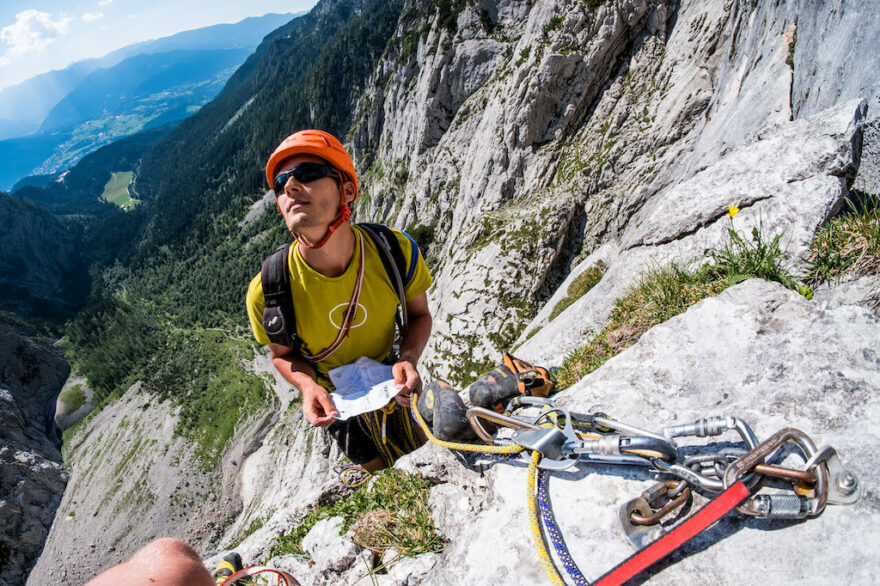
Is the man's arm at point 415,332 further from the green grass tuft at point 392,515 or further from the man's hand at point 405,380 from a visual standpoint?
the green grass tuft at point 392,515

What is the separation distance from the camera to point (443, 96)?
57750 millimetres

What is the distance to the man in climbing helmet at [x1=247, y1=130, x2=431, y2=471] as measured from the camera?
4.28 m

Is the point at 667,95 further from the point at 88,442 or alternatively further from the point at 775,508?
the point at 88,442

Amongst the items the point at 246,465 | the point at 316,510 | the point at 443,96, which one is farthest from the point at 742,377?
the point at 246,465

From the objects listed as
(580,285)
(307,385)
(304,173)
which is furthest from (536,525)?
(580,285)

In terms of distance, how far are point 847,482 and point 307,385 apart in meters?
4.55

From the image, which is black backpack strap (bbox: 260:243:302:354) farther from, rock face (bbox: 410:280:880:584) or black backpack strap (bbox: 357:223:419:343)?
rock face (bbox: 410:280:880:584)

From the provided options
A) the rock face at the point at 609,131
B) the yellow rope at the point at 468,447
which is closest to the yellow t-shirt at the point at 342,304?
the yellow rope at the point at 468,447

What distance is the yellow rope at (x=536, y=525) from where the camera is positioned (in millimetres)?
2307

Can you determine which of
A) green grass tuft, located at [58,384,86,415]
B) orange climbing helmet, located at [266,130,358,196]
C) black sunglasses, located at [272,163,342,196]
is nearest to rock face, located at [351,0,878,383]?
orange climbing helmet, located at [266,130,358,196]

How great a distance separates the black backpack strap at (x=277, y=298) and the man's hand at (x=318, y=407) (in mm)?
729

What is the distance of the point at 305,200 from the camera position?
420 cm

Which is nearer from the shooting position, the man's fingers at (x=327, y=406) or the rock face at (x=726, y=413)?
the rock face at (x=726, y=413)

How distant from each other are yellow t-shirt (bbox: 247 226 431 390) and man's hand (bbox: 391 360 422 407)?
75 cm
